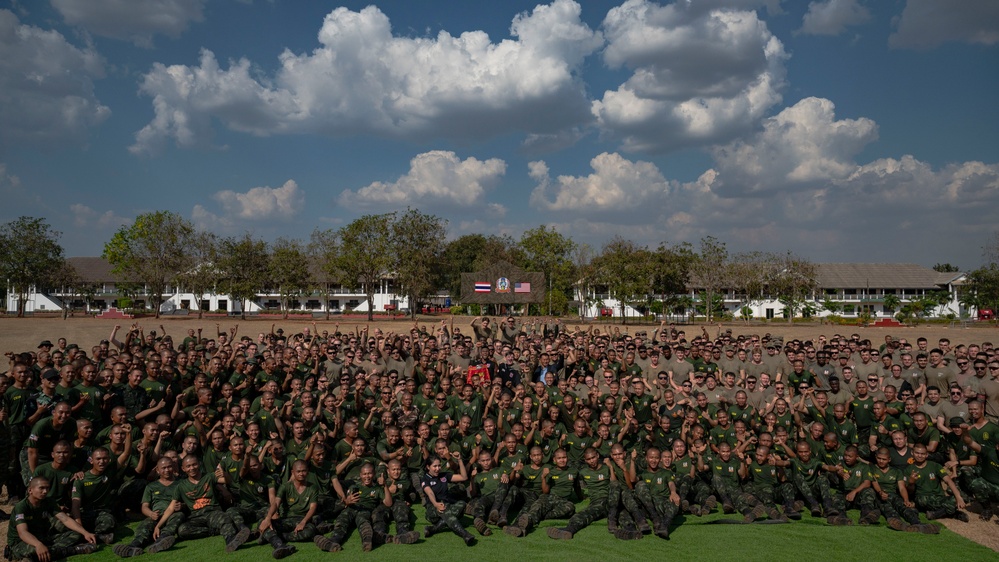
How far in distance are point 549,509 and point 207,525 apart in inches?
176

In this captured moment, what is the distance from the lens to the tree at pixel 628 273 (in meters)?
49.6

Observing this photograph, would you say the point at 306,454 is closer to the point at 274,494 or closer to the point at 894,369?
the point at 274,494

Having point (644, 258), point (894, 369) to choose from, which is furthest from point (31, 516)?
point (644, 258)

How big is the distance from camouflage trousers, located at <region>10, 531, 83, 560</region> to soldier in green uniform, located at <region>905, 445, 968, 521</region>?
10.8 metres

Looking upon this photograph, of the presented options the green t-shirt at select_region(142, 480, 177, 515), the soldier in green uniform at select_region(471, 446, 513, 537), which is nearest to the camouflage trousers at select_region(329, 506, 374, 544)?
the soldier in green uniform at select_region(471, 446, 513, 537)

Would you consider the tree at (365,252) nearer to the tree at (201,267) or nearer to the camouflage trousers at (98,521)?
the tree at (201,267)

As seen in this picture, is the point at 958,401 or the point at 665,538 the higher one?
the point at 958,401

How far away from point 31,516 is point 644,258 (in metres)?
46.9

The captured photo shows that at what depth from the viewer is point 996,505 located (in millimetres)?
8906

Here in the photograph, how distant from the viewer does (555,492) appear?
915 centimetres

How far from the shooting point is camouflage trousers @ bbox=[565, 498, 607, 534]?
8.34 metres

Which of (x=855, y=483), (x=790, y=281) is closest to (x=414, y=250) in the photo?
(x=790, y=281)

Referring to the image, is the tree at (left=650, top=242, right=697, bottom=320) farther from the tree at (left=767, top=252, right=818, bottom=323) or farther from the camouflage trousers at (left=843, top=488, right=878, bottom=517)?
the camouflage trousers at (left=843, top=488, right=878, bottom=517)

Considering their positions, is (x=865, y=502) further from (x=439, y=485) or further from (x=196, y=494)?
(x=196, y=494)
